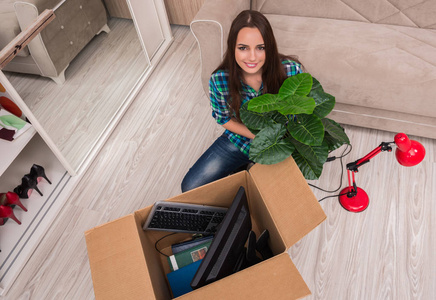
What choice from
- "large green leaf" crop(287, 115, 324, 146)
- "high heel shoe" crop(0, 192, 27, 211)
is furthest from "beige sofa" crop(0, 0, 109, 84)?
"large green leaf" crop(287, 115, 324, 146)

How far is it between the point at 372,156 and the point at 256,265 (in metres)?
0.80

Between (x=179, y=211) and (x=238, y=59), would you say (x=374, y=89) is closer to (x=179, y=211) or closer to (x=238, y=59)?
(x=238, y=59)

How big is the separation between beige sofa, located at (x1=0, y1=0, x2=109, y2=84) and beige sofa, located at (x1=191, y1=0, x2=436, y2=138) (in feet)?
2.17

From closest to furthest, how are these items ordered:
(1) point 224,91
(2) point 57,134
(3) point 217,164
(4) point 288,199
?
(4) point 288,199 < (1) point 224,91 < (3) point 217,164 < (2) point 57,134

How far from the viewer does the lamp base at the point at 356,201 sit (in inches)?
63.5

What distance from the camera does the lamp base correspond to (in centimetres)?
161

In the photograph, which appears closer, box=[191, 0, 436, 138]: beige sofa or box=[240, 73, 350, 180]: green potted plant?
box=[240, 73, 350, 180]: green potted plant

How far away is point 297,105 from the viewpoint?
875mm

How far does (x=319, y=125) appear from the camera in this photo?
902 millimetres

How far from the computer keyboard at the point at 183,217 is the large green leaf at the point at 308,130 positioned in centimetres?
32

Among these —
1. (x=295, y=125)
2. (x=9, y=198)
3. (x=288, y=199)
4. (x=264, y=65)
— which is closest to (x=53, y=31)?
(x=9, y=198)

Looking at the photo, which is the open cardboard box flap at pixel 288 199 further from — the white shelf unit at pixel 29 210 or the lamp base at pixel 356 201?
the white shelf unit at pixel 29 210

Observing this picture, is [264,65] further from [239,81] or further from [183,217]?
[183,217]

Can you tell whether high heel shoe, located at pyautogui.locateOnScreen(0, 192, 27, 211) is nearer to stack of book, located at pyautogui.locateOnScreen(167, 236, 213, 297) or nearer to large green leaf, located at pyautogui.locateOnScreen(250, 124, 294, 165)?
stack of book, located at pyautogui.locateOnScreen(167, 236, 213, 297)
